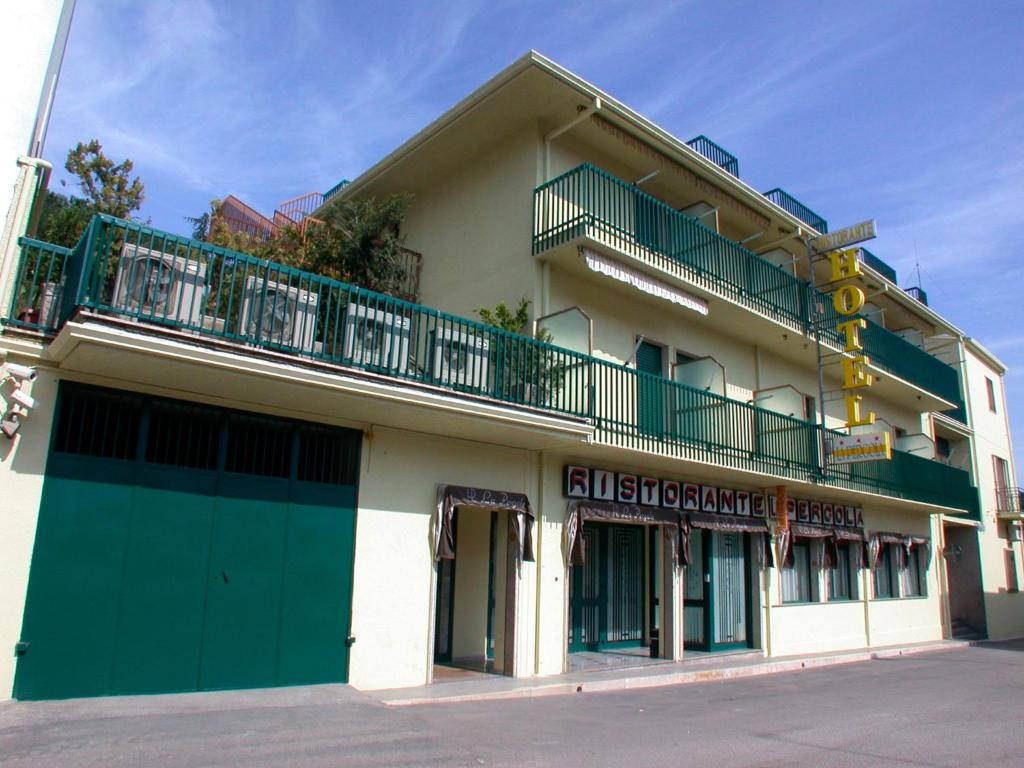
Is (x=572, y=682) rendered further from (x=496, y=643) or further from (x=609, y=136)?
(x=609, y=136)

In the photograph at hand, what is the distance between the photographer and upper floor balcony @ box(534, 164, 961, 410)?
1327cm

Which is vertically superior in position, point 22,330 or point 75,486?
point 22,330

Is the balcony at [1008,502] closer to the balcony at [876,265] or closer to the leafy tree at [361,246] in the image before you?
the balcony at [876,265]

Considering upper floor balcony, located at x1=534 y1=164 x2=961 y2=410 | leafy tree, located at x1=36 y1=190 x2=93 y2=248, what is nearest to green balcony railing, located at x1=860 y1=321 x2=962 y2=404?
upper floor balcony, located at x1=534 y1=164 x2=961 y2=410

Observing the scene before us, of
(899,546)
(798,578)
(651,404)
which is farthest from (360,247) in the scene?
(899,546)

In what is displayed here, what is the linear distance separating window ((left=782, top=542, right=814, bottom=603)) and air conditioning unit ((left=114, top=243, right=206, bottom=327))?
14.2m

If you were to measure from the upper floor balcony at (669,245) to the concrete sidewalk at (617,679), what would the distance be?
23.0 ft

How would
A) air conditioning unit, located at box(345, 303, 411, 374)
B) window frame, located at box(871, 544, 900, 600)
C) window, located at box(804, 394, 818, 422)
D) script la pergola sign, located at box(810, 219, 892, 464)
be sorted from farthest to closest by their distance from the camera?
window frame, located at box(871, 544, 900, 600), window, located at box(804, 394, 818, 422), script la pergola sign, located at box(810, 219, 892, 464), air conditioning unit, located at box(345, 303, 411, 374)

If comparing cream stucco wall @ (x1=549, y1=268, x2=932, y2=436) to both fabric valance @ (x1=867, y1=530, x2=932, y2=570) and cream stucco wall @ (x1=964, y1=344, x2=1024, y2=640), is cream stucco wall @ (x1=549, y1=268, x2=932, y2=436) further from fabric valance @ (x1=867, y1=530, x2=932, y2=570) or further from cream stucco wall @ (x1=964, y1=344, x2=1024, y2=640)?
cream stucco wall @ (x1=964, y1=344, x2=1024, y2=640)

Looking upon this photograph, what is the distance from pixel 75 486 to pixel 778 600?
14347 mm

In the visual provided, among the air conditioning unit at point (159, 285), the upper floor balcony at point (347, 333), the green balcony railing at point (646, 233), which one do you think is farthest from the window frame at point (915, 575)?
the air conditioning unit at point (159, 285)

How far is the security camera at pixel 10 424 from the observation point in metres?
7.73

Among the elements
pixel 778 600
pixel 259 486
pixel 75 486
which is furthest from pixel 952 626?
pixel 75 486

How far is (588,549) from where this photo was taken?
48.5ft
